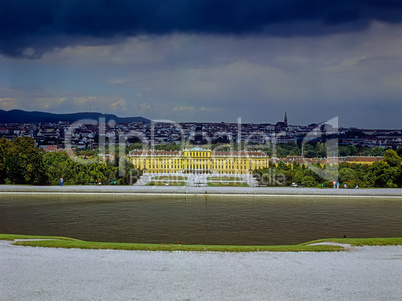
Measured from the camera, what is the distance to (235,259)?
29.8ft

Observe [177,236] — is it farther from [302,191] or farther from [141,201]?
[302,191]

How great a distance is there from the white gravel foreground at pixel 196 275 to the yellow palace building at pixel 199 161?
4379 centimetres

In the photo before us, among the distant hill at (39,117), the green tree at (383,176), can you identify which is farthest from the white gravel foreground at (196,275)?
the distant hill at (39,117)

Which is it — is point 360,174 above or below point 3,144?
below

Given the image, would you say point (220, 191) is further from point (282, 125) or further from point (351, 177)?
point (282, 125)

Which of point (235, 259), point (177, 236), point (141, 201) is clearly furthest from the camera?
point (141, 201)

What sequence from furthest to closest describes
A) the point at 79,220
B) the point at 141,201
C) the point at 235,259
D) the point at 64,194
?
the point at 64,194 → the point at 141,201 → the point at 79,220 → the point at 235,259

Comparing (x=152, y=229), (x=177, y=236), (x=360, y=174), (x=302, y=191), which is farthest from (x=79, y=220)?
(x=360, y=174)

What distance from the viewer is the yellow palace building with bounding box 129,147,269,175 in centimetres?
5416

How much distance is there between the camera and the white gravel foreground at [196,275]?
681 cm

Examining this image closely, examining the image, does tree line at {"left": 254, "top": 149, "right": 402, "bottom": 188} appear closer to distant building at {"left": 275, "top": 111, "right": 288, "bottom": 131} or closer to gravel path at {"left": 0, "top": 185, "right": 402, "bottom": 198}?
gravel path at {"left": 0, "top": 185, "right": 402, "bottom": 198}

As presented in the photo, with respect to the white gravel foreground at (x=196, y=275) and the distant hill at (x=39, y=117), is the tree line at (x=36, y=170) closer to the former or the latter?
the white gravel foreground at (x=196, y=275)

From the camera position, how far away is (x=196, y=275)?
7.78 m

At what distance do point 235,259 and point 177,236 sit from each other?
4.33 metres
